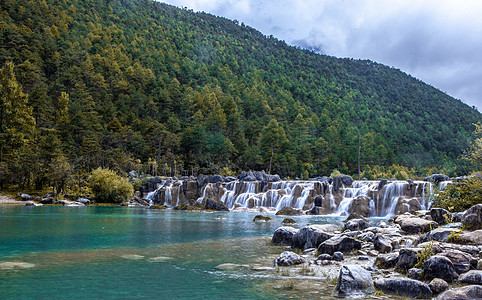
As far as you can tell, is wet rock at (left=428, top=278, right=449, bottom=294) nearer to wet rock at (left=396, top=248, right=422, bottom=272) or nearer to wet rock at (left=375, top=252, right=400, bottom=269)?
wet rock at (left=396, top=248, right=422, bottom=272)

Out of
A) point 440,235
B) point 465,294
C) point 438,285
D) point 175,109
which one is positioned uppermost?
point 175,109

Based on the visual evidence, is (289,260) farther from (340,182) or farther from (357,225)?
(340,182)

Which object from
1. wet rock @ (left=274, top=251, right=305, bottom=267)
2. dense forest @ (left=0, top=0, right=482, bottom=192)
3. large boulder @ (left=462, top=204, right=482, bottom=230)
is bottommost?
wet rock @ (left=274, top=251, right=305, bottom=267)

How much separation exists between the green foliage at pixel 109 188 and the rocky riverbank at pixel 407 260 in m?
43.5

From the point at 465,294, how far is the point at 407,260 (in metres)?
2.77

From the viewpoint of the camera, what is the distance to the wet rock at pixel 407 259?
30.5 feet

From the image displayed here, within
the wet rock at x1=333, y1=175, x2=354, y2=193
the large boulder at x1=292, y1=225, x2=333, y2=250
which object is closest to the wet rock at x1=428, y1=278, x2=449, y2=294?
the large boulder at x1=292, y1=225, x2=333, y2=250

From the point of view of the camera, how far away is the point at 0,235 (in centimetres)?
1850

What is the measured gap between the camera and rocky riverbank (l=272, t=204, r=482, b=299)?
307 inches

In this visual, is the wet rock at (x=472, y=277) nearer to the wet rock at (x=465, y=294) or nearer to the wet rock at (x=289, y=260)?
the wet rock at (x=465, y=294)

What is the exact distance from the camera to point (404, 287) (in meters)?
7.85

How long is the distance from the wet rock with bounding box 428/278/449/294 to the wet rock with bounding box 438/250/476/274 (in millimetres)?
884

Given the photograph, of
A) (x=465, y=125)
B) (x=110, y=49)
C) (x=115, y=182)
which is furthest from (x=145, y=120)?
(x=465, y=125)

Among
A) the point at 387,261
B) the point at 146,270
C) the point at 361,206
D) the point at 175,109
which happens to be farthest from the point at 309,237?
the point at 175,109
